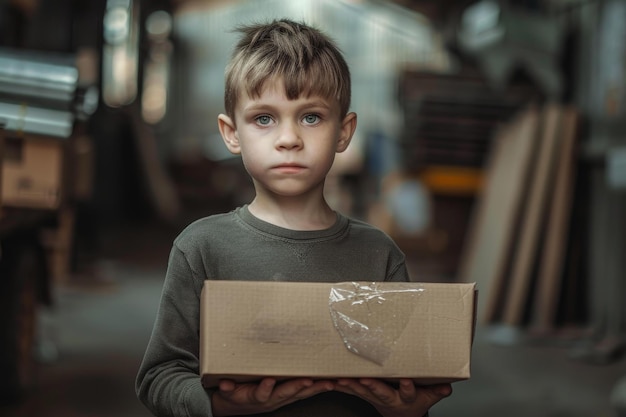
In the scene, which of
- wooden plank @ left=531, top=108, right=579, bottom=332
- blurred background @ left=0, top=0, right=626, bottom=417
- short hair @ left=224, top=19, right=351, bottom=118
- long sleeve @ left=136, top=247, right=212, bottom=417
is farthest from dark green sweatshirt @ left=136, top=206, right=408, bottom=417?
wooden plank @ left=531, top=108, right=579, bottom=332

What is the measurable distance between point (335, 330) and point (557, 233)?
172 inches

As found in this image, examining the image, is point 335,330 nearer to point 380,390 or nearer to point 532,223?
point 380,390

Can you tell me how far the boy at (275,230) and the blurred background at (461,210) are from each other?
25 centimetres

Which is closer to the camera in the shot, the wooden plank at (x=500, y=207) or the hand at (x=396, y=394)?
the hand at (x=396, y=394)

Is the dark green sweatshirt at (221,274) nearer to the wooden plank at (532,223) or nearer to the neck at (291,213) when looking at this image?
the neck at (291,213)

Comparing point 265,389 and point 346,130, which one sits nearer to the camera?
point 265,389

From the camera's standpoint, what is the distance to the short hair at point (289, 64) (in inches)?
55.4

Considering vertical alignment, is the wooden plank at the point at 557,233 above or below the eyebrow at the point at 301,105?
below

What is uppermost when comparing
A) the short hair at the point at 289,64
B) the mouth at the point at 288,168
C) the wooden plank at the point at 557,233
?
the short hair at the point at 289,64

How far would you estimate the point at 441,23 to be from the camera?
354 inches

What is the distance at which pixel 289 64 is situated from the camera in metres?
1.41

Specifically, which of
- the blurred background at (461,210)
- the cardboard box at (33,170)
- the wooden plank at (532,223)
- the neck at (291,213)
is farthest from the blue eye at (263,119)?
the wooden plank at (532,223)

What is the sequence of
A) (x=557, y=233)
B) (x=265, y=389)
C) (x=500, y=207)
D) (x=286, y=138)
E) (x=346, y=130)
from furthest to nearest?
(x=500, y=207), (x=557, y=233), (x=346, y=130), (x=286, y=138), (x=265, y=389)

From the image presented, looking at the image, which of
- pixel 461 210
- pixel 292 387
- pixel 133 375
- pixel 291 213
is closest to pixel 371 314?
pixel 292 387
